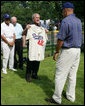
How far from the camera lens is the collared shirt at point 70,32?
14.7ft

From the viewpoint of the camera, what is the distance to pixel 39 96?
5.43 m

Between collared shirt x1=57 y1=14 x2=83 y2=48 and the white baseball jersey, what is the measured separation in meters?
1.91

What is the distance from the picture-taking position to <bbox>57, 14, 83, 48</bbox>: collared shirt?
4469 mm

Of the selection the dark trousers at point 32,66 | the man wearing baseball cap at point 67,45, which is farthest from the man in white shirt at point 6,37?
the man wearing baseball cap at point 67,45

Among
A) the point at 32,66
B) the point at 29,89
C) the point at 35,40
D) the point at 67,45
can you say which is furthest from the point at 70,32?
the point at 32,66

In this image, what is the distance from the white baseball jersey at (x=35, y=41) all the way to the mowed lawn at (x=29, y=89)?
31.9 inches

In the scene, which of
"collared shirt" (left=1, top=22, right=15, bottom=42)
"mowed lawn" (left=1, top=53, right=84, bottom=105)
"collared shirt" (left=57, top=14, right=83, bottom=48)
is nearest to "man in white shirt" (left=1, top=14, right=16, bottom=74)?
"collared shirt" (left=1, top=22, right=15, bottom=42)

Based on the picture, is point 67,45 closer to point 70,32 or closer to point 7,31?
point 70,32

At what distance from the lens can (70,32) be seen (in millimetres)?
4496

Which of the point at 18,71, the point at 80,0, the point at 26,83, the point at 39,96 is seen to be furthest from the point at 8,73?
the point at 80,0

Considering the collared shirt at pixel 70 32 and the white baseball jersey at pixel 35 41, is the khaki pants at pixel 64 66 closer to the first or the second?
the collared shirt at pixel 70 32

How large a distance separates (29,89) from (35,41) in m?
1.39

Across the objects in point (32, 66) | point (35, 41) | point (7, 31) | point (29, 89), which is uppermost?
point (7, 31)

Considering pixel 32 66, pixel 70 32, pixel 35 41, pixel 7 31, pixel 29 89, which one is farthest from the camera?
pixel 7 31
